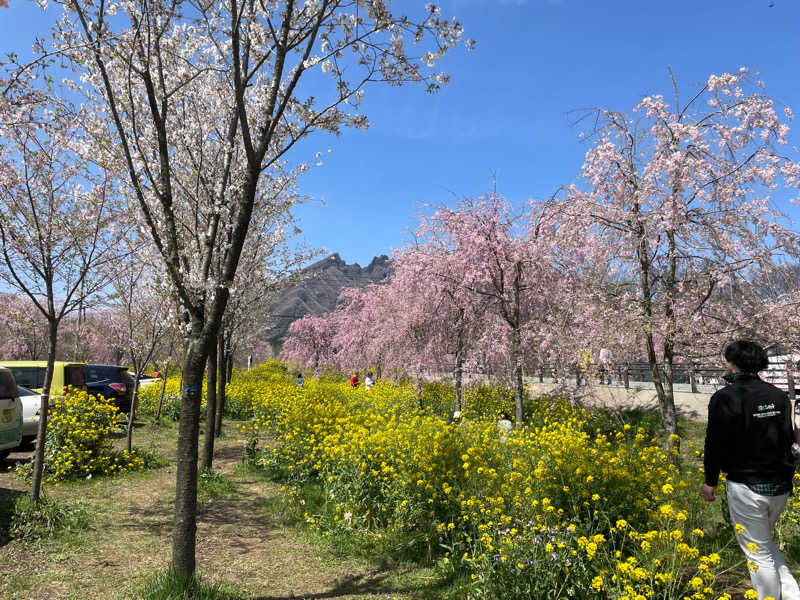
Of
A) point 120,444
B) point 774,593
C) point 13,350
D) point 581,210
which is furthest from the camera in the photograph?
point 13,350

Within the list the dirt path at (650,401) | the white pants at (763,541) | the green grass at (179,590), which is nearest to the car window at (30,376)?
the green grass at (179,590)

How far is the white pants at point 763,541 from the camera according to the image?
3.32 meters

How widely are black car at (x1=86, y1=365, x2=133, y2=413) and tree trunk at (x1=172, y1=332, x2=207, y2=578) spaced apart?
10900 mm

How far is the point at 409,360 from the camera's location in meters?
15.3

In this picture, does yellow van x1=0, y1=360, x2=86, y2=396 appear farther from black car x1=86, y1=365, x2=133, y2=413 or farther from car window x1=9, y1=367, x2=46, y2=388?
black car x1=86, y1=365, x2=133, y2=413

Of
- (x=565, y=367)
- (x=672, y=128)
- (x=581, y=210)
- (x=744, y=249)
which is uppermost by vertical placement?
(x=672, y=128)

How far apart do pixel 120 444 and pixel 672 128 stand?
12.0 metres

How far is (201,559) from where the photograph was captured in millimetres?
4734

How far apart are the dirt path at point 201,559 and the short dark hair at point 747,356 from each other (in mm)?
3222

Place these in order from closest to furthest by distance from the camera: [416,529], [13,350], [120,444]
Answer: [416,529] → [120,444] → [13,350]

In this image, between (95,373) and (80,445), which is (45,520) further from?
(95,373)

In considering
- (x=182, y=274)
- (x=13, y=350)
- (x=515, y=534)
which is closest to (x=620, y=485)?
(x=515, y=534)

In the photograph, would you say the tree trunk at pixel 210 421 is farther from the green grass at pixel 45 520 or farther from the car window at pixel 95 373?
the car window at pixel 95 373

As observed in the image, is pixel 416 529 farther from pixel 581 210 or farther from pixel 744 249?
pixel 744 249
